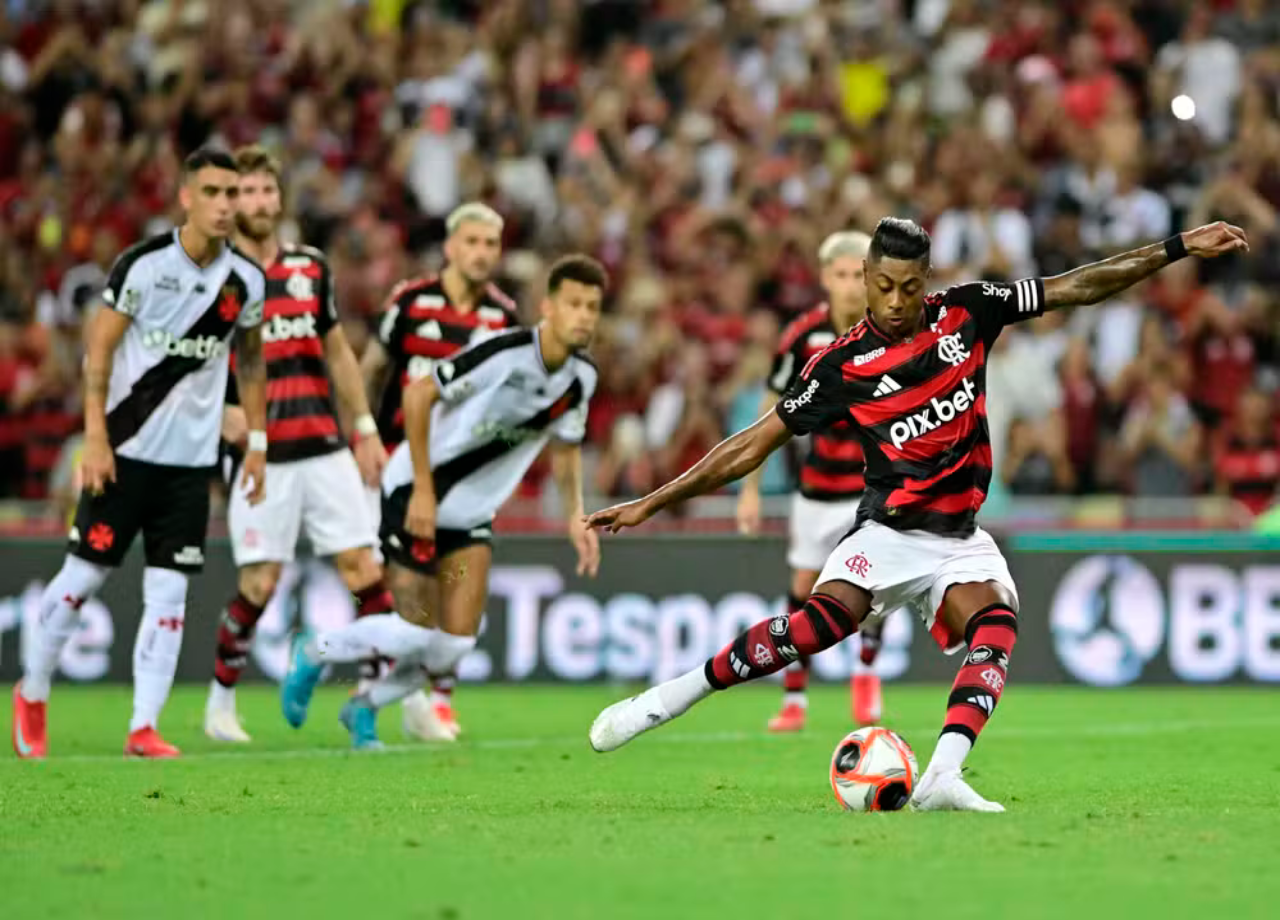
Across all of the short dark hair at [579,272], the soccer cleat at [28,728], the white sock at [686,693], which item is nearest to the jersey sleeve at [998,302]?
the white sock at [686,693]

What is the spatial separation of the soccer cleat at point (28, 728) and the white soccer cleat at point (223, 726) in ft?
4.46

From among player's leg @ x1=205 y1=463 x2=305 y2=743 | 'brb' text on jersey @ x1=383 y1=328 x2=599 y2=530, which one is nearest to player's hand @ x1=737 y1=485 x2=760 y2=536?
'brb' text on jersey @ x1=383 y1=328 x2=599 y2=530

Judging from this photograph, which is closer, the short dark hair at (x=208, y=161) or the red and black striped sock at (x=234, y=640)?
the short dark hair at (x=208, y=161)

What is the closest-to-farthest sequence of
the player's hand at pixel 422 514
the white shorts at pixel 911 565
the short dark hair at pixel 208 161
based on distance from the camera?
the white shorts at pixel 911 565, the short dark hair at pixel 208 161, the player's hand at pixel 422 514

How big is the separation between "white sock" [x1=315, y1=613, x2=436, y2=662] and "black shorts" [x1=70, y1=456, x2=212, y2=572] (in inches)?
30.8

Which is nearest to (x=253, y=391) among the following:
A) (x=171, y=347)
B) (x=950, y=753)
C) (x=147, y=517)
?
(x=171, y=347)

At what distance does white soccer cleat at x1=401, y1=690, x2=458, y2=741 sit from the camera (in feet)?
40.3

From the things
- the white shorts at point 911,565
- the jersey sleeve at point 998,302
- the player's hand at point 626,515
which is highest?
the jersey sleeve at point 998,302

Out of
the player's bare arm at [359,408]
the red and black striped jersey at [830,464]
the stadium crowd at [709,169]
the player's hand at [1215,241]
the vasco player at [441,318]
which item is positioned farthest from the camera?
the stadium crowd at [709,169]

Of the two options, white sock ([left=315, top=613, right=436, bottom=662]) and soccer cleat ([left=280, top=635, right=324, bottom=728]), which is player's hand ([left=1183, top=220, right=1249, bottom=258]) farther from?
soccer cleat ([left=280, top=635, right=324, bottom=728])

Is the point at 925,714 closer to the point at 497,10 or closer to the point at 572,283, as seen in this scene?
the point at 572,283

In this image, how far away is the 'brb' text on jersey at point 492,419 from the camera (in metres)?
11.0

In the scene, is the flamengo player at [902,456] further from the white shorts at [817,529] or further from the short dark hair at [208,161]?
the white shorts at [817,529]

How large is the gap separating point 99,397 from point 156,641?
50.5 inches
